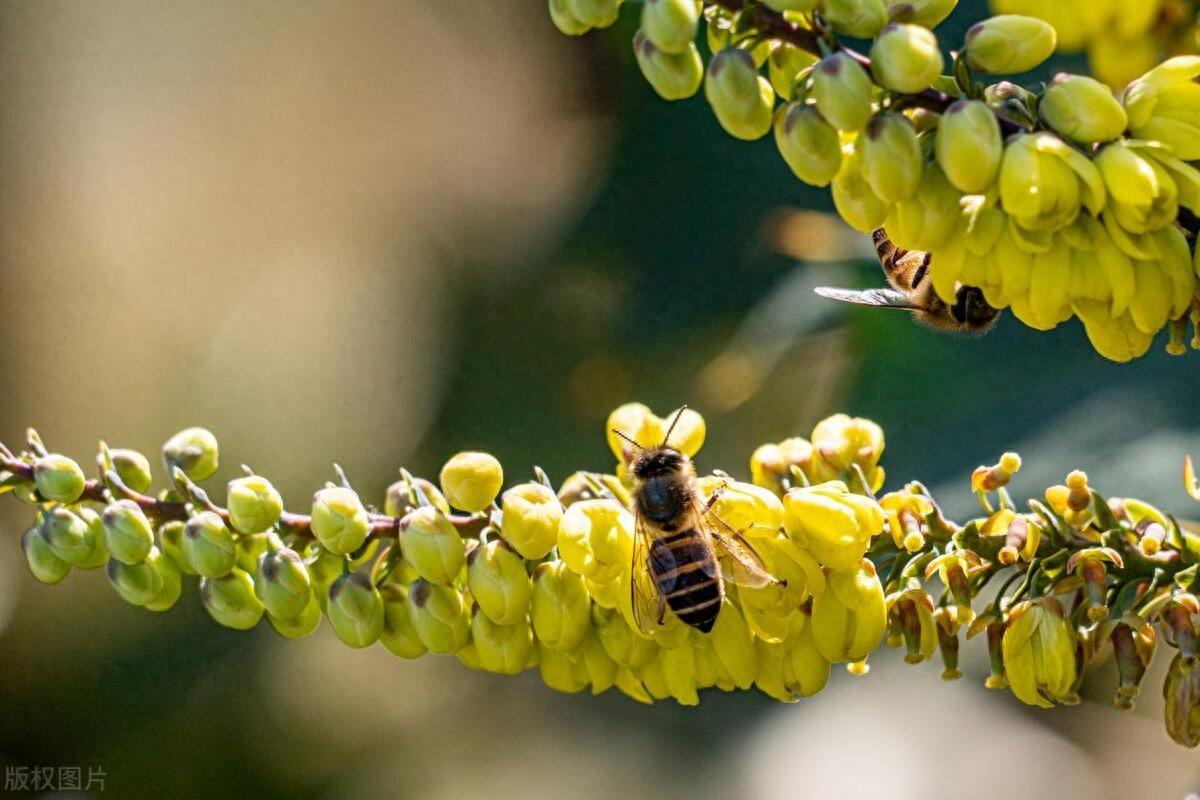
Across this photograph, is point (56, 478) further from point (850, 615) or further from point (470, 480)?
point (850, 615)

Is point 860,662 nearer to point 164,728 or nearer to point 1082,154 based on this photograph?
point 1082,154

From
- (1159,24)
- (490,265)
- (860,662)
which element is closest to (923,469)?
(860,662)

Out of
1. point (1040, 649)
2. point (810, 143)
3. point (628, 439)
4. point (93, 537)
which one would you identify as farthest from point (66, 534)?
point (1040, 649)

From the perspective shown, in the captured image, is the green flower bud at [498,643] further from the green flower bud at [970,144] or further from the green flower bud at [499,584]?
the green flower bud at [970,144]

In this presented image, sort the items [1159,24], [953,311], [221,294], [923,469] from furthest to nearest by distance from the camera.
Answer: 1. [221,294]
2. [923,469]
3. [953,311]
4. [1159,24]

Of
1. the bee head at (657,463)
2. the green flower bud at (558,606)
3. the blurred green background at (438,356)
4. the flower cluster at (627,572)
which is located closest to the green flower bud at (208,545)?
the flower cluster at (627,572)
